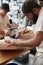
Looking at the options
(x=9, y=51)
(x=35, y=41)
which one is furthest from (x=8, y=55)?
(x=35, y=41)

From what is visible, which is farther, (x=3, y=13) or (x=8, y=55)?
(x=3, y=13)

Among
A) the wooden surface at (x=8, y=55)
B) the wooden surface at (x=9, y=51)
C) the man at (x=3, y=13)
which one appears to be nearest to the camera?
the wooden surface at (x=8, y=55)

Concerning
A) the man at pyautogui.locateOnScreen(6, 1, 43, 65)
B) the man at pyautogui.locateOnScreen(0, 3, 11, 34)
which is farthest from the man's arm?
the man at pyautogui.locateOnScreen(0, 3, 11, 34)

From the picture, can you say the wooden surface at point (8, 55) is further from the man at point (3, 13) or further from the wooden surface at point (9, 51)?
the man at point (3, 13)

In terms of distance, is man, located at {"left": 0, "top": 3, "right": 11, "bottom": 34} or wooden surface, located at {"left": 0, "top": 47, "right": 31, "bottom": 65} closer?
wooden surface, located at {"left": 0, "top": 47, "right": 31, "bottom": 65}

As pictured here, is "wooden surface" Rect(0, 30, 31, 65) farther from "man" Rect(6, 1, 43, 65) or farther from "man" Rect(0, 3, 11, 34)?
"man" Rect(0, 3, 11, 34)

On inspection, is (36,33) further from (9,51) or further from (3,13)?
(3,13)

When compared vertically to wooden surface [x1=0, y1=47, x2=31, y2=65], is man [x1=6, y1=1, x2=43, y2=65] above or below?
above

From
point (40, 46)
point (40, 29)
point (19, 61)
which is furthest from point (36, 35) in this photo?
point (19, 61)

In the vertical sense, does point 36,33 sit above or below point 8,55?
above

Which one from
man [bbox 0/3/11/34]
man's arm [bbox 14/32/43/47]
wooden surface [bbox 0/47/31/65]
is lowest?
wooden surface [bbox 0/47/31/65]

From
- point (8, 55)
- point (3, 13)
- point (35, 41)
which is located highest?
point (3, 13)

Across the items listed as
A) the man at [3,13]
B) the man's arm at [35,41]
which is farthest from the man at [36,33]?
the man at [3,13]

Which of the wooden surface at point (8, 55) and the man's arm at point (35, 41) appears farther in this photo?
the man's arm at point (35, 41)
